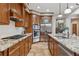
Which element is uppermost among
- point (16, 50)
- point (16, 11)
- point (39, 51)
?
point (16, 11)

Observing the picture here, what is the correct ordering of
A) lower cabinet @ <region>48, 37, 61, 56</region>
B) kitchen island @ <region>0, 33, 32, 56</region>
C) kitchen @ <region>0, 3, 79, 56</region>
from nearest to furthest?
kitchen island @ <region>0, 33, 32, 56</region> < kitchen @ <region>0, 3, 79, 56</region> < lower cabinet @ <region>48, 37, 61, 56</region>

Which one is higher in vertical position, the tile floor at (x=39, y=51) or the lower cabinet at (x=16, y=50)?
the lower cabinet at (x=16, y=50)

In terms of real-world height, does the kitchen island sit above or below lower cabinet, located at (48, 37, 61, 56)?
above

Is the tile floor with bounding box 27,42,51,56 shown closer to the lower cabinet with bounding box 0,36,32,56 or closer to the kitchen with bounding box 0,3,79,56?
the kitchen with bounding box 0,3,79,56

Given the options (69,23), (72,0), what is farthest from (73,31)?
(72,0)

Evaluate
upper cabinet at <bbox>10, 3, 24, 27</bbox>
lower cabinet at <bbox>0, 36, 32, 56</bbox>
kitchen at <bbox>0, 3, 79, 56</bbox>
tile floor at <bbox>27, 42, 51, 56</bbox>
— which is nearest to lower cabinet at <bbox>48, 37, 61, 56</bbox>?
kitchen at <bbox>0, 3, 79, 56</bbox>

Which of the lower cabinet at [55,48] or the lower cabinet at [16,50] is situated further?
the lower cabinet at [55,48]

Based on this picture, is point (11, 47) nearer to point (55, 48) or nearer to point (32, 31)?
point (55, 48)

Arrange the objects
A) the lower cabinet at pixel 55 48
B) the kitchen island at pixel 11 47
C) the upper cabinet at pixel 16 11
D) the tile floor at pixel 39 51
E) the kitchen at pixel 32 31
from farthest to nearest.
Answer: the tile floor at pixel 39 51, the upper cabinet at pixel 16 11, the lower cabinet at pixel 55 48, the kitchen at pixel 32 31, the kitchen island at pixel 11 47

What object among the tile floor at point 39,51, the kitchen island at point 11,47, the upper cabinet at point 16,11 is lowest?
the tile floor at point 39,51

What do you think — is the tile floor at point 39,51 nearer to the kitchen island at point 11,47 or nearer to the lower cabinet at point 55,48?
the lower cabinet at point 55,48

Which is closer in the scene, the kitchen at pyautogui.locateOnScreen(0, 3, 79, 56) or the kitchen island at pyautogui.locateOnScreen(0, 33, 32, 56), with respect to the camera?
the kitchen island at pyautogui.locateOnScreen(0, 33, 32, 56)

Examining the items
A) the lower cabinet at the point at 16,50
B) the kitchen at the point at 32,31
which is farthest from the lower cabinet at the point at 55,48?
the lower cabinet at the point at 16,50

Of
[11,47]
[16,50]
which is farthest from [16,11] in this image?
[11,47]
